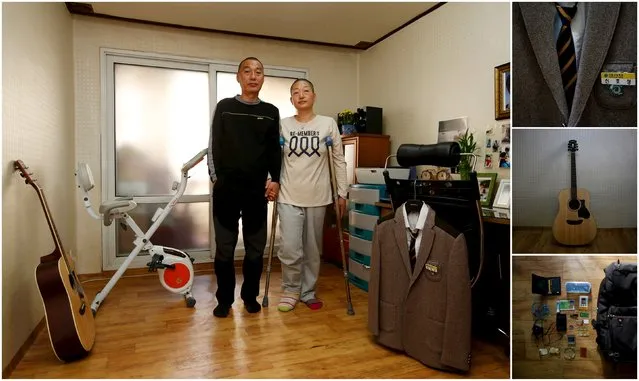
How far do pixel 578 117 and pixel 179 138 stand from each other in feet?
11.7

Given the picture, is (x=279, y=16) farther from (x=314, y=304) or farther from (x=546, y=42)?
(x=546, y=42)

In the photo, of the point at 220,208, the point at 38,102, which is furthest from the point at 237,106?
the point at 38,102

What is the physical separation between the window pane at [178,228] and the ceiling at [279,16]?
165cm

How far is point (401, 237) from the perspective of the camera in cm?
216

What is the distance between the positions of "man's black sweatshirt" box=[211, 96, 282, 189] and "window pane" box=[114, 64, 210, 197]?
1.57m

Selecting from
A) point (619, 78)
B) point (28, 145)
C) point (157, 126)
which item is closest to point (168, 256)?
point (28, 145)

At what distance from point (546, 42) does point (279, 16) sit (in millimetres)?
→ 2801

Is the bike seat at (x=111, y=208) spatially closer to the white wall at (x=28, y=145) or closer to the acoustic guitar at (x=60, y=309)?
the white wall at (x=28, y=145)

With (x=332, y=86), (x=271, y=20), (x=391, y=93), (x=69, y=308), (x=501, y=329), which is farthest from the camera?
(x=332, y=86)

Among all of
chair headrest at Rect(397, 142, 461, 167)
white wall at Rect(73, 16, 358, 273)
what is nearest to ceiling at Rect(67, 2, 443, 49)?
white wall at Rect(73, 16, 358, 273)

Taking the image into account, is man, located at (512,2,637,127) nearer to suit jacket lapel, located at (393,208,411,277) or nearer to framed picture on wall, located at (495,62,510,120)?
suit jacket lapel, located at (393,208,411,277)

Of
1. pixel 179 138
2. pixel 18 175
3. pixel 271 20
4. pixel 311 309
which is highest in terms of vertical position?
pixel 271 20

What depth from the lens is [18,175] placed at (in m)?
2.14

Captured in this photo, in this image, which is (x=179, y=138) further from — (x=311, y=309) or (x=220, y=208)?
(x=311, y=309)
